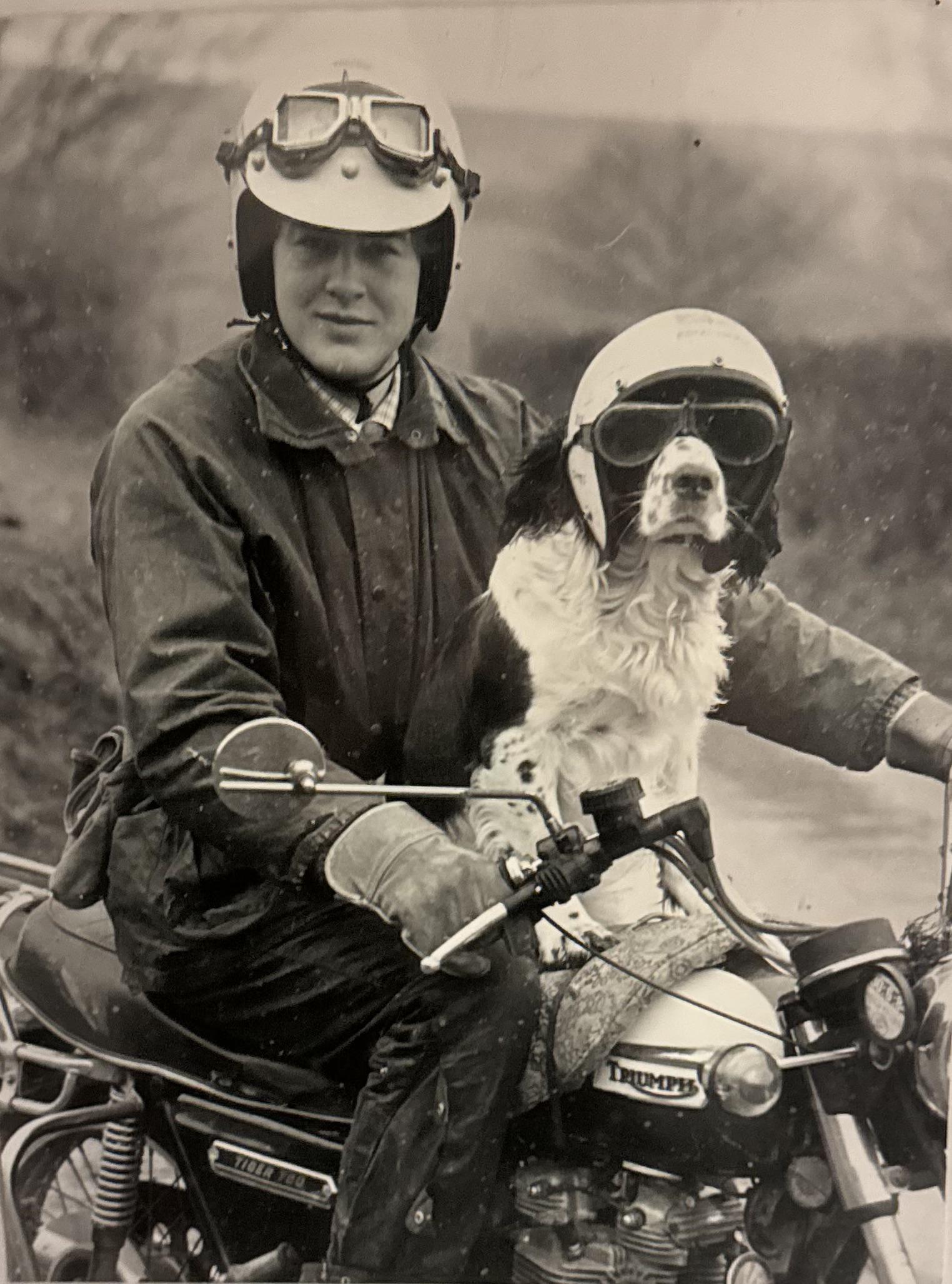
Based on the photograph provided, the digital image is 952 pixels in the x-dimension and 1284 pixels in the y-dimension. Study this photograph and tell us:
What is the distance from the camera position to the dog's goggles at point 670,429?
2.29m

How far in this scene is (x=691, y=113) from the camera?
2334mm

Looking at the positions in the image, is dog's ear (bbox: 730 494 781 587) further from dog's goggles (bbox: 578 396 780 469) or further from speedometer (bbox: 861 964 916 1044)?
speedometer (bbox: 861 964 916 1044)

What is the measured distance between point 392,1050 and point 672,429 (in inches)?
41.0

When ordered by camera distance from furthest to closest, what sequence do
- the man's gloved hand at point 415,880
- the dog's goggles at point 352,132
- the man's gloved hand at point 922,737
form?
the man's gloved hand at point 922,737
the dog's goggles at point 352,132
the man's gloved hand at point 415,880

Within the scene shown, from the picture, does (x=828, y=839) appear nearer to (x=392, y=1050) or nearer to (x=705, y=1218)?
(x=705, y=1218)

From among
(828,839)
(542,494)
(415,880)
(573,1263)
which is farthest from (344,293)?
(573,1263)

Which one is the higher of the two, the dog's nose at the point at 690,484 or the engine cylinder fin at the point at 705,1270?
the dog's nose at the point at 690,484

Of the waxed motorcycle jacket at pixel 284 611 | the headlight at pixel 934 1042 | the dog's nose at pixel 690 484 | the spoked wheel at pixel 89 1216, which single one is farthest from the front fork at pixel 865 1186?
the spoked wheel at pixel 89 1216

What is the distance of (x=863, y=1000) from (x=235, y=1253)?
1.08m

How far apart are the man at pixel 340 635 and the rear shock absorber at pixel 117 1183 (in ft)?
0.75

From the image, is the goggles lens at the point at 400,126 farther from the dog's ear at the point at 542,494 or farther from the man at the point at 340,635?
the dog's ear at the point at 542,494

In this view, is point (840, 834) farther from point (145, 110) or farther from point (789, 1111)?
point (145, 110)

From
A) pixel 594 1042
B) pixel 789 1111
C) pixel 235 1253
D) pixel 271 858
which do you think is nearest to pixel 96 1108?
pixel 235 1253

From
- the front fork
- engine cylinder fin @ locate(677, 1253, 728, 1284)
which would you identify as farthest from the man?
the front fork
